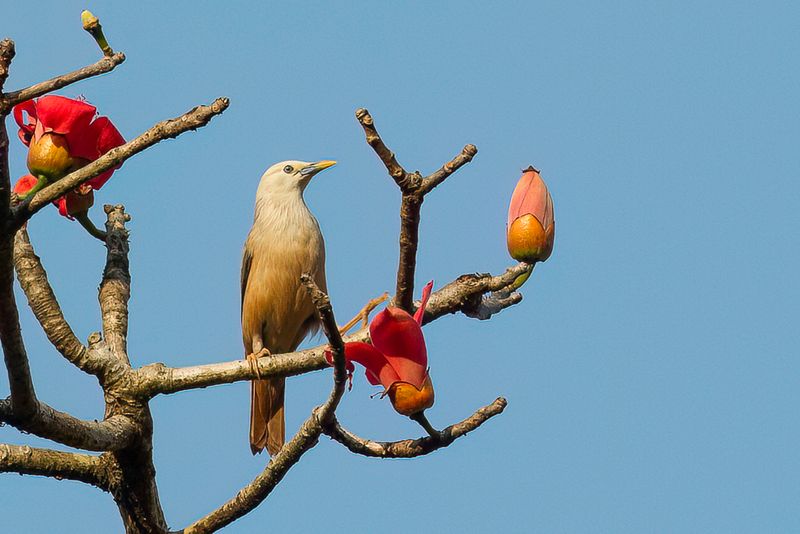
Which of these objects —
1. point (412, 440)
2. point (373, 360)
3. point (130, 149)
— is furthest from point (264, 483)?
point (130, 149)

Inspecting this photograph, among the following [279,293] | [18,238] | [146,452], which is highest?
[279,293]

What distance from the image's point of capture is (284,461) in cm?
410

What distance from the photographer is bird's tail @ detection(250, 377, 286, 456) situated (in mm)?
8211

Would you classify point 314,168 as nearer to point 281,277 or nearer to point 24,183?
point 281,277

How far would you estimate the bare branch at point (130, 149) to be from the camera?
338 cm

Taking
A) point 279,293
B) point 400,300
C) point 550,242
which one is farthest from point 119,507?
point 279,293

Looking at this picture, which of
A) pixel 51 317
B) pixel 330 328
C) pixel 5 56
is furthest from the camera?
pixel 51 317

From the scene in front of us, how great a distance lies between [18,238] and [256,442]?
3416 millimetres

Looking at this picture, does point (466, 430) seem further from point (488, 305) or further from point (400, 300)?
point (488, 305)

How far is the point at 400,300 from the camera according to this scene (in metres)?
3.84

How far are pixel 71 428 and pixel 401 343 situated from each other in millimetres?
1423

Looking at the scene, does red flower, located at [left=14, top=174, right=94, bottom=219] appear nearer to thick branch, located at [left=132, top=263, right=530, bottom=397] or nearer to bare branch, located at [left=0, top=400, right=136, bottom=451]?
thick branch, located at [left=132, top=263, right=530, bottom=397]

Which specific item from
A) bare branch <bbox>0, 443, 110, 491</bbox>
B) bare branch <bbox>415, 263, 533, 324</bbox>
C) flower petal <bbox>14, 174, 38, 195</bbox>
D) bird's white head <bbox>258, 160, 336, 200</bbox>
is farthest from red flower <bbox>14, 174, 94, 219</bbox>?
bird's white head <bbox>258, 160, 336, 200</bbox>

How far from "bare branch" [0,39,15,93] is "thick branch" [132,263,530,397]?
1737mm
